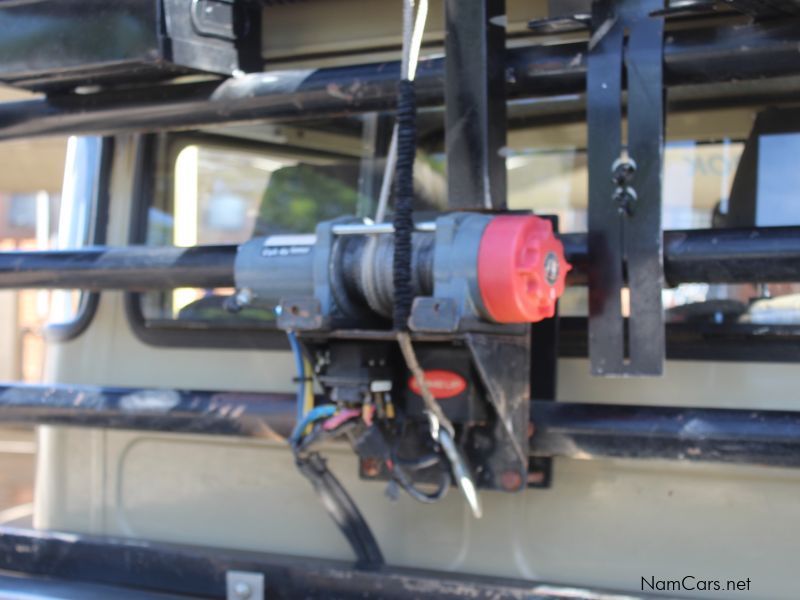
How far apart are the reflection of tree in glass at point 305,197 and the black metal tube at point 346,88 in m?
0.34

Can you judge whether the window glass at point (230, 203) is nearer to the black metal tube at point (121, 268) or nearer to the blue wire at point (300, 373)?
the black metal tube at point (121, 268)

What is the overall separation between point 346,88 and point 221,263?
0.39 metres

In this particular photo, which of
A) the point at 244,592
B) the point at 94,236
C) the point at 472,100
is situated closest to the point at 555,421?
the point at 472,100

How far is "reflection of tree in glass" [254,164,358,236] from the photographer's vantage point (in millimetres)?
2184

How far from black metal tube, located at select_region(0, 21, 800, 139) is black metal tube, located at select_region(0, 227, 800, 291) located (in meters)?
0.26

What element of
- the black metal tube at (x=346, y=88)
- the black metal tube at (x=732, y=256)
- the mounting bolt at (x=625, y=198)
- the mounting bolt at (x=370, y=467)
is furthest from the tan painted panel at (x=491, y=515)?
the black metal tube at (x=346, y=88)

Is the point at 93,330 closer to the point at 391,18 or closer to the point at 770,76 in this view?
the point at 391,18

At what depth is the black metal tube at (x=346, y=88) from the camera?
1533 millimetres

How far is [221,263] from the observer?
1.78 meters

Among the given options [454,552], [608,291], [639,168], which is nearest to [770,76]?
[639,168]

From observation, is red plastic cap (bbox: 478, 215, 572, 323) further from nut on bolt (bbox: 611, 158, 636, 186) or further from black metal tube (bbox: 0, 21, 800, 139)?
black metal tube (bbox: 0, 21, 800, 139)

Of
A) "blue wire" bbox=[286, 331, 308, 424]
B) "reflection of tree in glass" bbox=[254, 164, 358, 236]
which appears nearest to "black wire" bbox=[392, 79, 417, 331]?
"blue wire" bbox=[286, 331, 308, 424]

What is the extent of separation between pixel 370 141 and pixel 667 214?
0.67 m

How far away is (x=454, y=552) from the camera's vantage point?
1.89 metres
